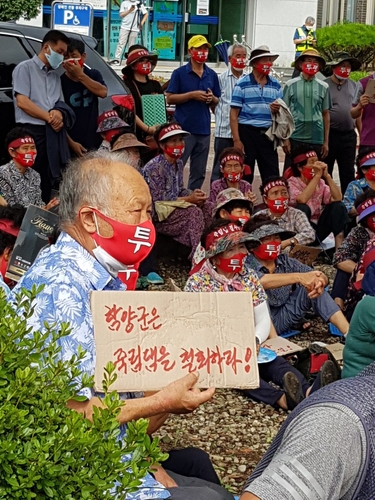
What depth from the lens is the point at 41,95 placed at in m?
8.76

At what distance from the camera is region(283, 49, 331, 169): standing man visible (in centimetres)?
1049

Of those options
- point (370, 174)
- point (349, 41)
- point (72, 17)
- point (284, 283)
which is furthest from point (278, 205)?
point (349, 41)

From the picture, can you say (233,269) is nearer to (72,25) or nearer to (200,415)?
(200,415)

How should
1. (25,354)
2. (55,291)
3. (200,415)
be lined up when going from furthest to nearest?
(200,415)
(55,291)
(25,354)

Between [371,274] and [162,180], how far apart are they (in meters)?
3.00

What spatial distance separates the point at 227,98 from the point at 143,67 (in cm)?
144

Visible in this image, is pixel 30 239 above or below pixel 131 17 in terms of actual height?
below

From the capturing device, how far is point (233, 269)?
6.30 meters

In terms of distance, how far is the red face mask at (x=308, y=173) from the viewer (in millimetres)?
9594

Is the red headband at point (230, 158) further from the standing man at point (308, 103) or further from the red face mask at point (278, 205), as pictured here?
the standing man at point (308, 103)

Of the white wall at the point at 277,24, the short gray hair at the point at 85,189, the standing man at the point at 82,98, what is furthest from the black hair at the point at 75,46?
the white wall at the point at 277,24

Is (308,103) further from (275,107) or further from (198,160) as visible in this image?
(198,160)

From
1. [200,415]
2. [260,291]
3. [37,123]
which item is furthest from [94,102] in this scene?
[200,415]

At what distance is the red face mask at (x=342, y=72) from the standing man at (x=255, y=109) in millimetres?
1074
